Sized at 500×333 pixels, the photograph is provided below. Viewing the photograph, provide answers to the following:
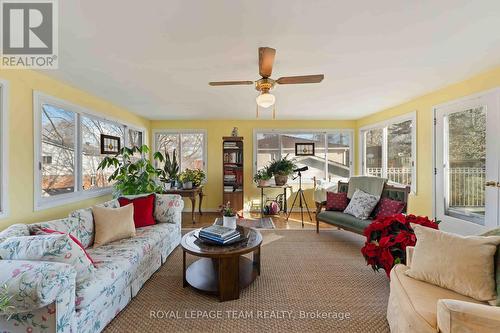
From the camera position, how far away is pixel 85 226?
2.29 m

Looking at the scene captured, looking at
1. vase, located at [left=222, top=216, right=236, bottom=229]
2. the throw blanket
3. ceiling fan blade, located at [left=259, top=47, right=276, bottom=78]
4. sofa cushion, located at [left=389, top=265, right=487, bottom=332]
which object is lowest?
sofa cushion, located at [left=389, top=265, right=487, bottom=332]

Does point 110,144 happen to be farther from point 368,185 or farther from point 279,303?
point 368,185

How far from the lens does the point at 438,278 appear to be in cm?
152

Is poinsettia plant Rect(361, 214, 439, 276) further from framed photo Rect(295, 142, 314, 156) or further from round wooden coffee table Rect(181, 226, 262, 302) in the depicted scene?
framed photo Rect(295, 142, 314, 156)

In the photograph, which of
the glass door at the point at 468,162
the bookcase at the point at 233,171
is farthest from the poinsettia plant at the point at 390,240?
the bookcase at the point at 233,171

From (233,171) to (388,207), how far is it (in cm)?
325

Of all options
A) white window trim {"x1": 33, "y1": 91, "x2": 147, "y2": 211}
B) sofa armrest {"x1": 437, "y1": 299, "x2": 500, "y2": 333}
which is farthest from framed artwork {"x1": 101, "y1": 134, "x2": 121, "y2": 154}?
sofa armrest {"x1": 437, "y1": 299, "x2": 500, "y2": 333}

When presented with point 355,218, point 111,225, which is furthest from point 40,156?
point 355,218

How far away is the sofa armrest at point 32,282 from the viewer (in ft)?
4.09

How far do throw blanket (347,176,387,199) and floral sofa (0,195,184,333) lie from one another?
3063 millimetres

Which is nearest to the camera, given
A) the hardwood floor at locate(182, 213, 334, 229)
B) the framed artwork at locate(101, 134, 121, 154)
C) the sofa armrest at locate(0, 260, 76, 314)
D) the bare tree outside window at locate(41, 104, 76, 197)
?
the sofa armrest at locate(0, 260, 76, 314)

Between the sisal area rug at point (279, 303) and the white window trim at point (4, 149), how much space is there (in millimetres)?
1617

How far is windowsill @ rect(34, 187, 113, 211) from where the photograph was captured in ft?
8.86

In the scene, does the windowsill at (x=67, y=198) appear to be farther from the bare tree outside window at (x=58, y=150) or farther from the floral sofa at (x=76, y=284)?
the floral sofa at (x=76, y=284)
